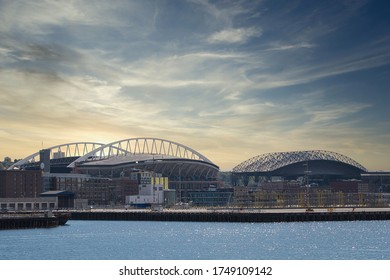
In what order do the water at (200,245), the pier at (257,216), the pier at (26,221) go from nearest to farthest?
1. the water at (200,245)
2. the pier at (26,221)
3. the pier at (257,216)

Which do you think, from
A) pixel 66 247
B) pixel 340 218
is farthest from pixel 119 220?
pixel 66 247

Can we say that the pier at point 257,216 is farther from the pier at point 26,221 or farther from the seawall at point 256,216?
the pier at point 26,221

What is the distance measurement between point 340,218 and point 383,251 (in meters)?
76.0

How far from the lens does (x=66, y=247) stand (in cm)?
9338

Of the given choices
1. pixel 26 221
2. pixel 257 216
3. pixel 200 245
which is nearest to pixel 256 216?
pixel 257 216

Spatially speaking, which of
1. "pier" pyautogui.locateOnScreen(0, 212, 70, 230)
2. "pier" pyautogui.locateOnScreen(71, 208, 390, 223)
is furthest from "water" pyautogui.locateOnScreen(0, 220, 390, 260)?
"pier" pyautogui.locateOnScreen(71, 208, 390, 223)

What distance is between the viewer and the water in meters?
82.8

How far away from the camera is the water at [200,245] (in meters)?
82.8

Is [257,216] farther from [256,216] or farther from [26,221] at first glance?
[26,221]

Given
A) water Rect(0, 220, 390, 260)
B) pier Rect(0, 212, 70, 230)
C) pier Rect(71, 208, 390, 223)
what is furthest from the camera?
pier Rect(71, 208, 390, 223)

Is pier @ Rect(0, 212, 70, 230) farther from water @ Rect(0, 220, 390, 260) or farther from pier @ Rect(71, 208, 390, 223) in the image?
pier @ Rect(71, 208, 390, 223)

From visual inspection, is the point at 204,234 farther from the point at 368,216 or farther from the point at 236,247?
the point at 368,216

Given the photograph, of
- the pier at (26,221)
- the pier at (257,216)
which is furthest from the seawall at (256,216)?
the pier at (26,221)

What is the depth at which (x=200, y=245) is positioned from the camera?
3762 inches
